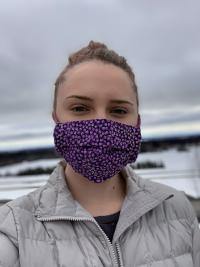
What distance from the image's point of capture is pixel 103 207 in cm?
143

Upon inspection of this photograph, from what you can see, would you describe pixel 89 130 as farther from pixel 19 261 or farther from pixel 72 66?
pixel 19 261

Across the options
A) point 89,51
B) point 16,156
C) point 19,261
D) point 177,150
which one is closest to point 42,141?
point 16,156

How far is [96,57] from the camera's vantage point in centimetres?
147

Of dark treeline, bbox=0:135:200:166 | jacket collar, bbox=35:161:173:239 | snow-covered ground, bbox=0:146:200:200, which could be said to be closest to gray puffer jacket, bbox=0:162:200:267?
jacket collar, bbox=35:161:173:239

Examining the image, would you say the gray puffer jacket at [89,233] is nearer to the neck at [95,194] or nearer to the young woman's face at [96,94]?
the neck at [95,194]

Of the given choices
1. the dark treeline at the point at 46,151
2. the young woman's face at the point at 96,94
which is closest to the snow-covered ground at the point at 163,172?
the dark treeline at the point at 46,151

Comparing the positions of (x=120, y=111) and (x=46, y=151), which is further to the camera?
Answer: (x=46, y=151)

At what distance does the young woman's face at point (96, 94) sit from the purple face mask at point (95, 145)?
0.08 feet

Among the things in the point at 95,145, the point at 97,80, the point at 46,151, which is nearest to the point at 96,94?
the point at 97,80

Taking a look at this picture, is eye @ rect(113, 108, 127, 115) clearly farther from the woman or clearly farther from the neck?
the neck

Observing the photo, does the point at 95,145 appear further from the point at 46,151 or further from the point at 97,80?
the point at 46,151

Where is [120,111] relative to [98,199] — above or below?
above

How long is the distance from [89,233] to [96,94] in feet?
1.29

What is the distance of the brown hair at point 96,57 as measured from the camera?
1.47 m
